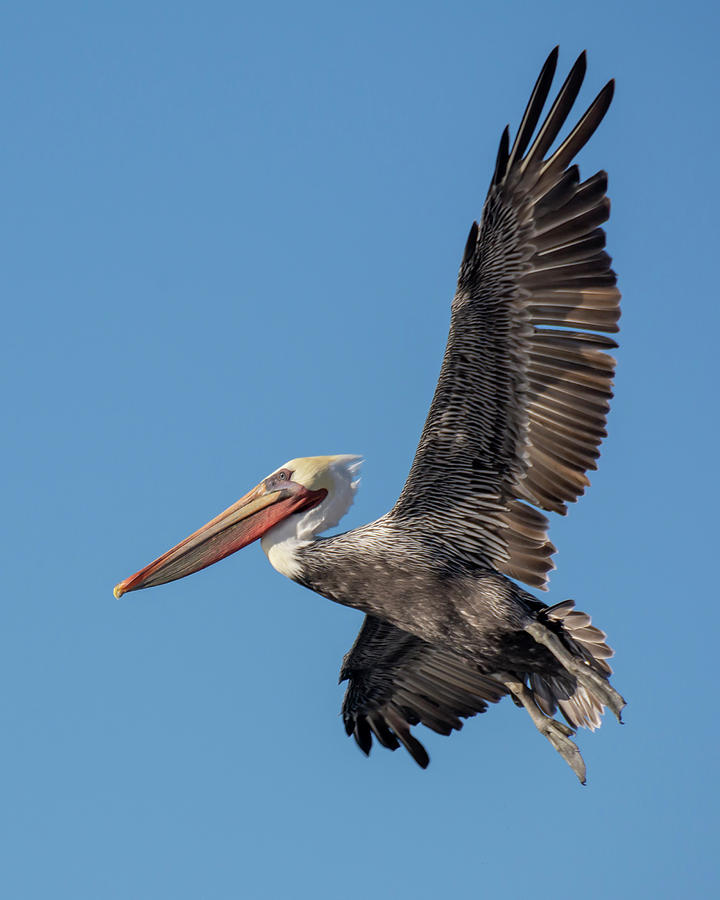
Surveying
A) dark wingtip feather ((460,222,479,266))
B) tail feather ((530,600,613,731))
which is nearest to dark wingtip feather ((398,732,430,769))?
tail feather ((530,600,613,731))

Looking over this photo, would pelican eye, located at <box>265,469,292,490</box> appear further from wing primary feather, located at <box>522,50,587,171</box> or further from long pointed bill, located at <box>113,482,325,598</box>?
wing primary feather, located at <box>522,50,587,171</box>

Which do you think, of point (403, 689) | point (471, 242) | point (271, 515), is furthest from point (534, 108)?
point (403, 689)

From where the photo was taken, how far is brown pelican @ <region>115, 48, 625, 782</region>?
401 inches

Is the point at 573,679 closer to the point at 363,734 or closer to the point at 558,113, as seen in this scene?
the point at 363,734

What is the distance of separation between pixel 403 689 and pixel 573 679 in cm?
215

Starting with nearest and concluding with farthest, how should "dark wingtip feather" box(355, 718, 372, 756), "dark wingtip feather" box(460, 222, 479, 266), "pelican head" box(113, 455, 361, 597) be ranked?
"dark wingtip feather" box(460, 222, 479, 266), "pelican head" box(113, 455, 361, 597), "dark wingtip feather" box(355, 718, 372, 756)

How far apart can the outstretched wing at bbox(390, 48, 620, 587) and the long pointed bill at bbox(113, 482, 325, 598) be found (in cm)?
135

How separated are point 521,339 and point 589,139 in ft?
4.90

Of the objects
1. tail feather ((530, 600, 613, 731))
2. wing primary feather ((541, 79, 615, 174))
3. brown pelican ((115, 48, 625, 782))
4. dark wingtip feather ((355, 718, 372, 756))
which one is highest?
wing primary feather ((541, 79, 615, 174))

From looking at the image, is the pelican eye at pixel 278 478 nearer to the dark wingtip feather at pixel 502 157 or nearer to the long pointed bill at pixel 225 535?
the long pointed bill at pixel 225 535

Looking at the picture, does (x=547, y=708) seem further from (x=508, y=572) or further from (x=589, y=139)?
(x=589, y=139)

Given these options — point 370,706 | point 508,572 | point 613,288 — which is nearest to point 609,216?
point 613,288

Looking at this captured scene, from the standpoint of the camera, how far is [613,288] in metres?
10.2

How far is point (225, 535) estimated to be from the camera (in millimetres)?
11648
